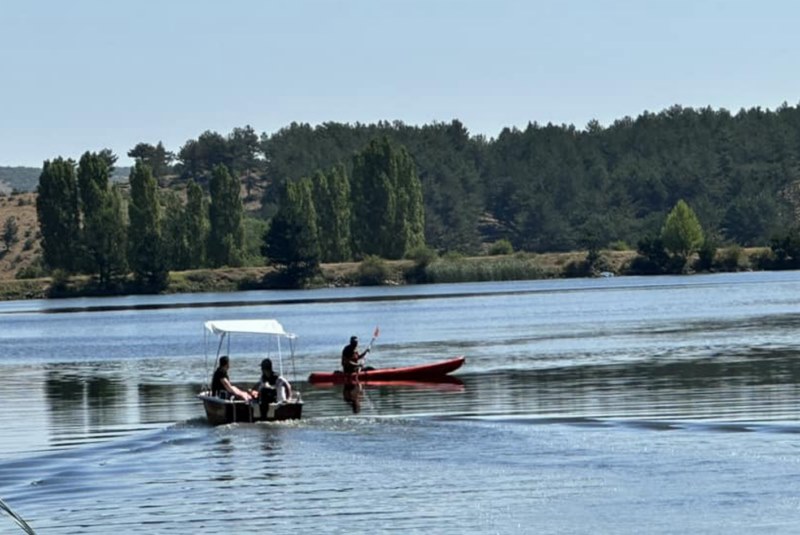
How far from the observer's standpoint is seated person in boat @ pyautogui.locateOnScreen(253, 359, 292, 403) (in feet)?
149

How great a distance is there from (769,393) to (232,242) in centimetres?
12597

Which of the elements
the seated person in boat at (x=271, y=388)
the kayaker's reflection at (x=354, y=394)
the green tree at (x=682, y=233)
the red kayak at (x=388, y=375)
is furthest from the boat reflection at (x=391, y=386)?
the green tree at (x=682, y=233)

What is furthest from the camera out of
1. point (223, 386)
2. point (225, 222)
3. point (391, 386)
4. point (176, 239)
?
point (225, 222)

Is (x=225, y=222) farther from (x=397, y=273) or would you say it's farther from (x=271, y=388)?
(x=271, y=388)

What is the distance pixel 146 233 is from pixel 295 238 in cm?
1493

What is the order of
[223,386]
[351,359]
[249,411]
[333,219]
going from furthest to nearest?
[333,219]
[351,359]
[223,386]
[249,411]

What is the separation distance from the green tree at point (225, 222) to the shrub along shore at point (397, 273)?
79.6 inches

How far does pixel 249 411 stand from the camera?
4584 cm

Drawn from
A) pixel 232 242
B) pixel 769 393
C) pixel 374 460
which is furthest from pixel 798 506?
pixel 232 242

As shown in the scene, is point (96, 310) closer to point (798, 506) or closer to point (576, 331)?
point (576, 331)

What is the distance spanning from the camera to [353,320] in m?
107

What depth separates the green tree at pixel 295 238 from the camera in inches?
6668

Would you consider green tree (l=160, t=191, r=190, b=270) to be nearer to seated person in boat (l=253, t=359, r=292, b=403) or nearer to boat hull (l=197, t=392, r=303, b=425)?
boat hull (l=197, t=392, r=303, b=425)

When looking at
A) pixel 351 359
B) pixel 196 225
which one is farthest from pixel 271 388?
pixel 196 225
